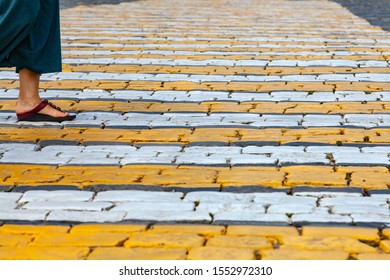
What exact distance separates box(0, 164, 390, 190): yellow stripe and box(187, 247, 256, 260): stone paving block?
96 cm

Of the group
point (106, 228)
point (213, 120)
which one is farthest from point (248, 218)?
point (213, 120)

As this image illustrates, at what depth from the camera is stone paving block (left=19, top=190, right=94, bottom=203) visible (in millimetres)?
4684

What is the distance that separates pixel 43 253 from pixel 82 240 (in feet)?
0.70

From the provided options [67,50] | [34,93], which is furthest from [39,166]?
[67,50]

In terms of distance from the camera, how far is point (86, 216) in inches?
173

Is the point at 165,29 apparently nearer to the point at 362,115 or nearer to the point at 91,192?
the point at 362,115

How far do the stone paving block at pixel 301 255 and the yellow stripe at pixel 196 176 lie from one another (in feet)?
3.27

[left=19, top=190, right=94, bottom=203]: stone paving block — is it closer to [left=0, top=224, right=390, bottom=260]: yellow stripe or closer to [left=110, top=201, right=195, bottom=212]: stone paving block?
[left=110, top=201, right=195, bottom=212]: stone paving block

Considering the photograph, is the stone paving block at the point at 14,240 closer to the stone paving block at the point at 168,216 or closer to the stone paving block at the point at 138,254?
the stone paving block at the point at 138,254

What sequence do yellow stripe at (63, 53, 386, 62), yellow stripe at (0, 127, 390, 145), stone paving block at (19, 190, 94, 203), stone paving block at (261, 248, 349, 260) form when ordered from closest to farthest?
stone paving block at (261, 248, 349, 260) → stone paving block at (19, 190, 94, 203) → yellow stripe at (0, 127, 390, 145) → yellow stripe at (63, 53, 386, 62)

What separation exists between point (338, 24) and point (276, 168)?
Answer: 25.4ft

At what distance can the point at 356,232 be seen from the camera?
417 centimetres

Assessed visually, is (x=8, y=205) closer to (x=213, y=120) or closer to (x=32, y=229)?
(x=32, y=229)

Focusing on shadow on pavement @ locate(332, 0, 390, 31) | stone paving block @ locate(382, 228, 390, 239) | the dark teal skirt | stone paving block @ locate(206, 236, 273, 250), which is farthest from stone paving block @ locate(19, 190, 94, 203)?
shadow on pavement @ locate(332, 0, 390, 31)
